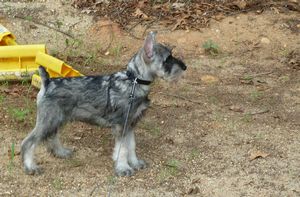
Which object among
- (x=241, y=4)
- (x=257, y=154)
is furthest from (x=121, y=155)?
(x=241, y=4)

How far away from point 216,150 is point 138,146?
35.5 inches

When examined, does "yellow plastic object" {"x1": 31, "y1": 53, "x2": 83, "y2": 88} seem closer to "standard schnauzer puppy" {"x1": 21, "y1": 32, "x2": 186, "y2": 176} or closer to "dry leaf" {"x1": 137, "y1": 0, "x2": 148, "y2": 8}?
"standard schnauzer puppy" {"x1": 21, "y1": 32, "x2": 186, "y2": 176}

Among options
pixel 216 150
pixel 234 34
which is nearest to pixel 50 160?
pixel 216 150

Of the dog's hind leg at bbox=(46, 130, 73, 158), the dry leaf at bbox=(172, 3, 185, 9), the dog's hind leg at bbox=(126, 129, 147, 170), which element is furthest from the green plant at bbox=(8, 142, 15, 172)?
the dry leaf at bbox=(172, 3, 185, 9)

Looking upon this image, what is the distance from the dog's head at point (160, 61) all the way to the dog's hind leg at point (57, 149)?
1.32 metres

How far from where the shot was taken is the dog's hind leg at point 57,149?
267 inches

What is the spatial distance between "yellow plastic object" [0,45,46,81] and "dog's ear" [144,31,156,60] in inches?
92.1

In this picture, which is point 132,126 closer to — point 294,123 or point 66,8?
point 294,123

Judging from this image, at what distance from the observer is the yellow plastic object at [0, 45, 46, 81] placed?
324 inches

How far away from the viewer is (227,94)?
847cm

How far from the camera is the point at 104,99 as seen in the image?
6.47 m

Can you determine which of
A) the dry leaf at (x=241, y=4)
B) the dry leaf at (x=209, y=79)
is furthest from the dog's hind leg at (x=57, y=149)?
the dry leaf at (x=241, y=4)

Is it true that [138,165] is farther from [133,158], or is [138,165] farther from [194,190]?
[194,190]

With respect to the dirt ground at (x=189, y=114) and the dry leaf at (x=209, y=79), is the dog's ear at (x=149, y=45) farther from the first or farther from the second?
the dry leaf at (x=209, y=79)
